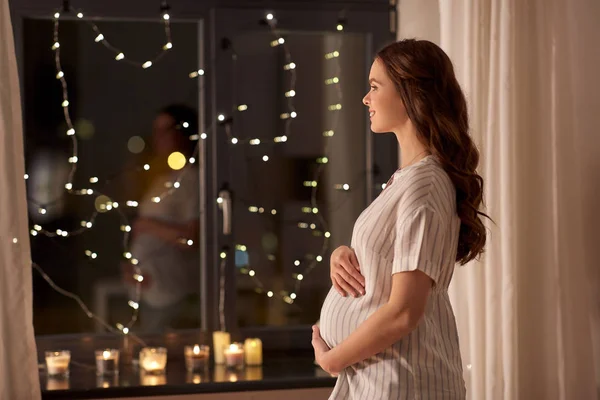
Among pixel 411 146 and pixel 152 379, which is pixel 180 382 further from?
pixel 411 146

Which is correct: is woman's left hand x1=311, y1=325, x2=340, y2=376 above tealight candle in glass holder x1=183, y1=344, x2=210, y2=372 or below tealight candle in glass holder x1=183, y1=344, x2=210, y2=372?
above

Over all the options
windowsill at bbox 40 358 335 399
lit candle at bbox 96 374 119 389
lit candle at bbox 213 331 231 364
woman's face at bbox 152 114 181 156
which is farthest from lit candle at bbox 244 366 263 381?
woman's face at bbox 152 114 181 156

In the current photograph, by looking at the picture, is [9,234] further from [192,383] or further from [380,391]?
[380,391]

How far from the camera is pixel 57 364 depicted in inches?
Answer: 110

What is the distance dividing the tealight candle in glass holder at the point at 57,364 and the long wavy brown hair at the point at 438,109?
1.75 metres

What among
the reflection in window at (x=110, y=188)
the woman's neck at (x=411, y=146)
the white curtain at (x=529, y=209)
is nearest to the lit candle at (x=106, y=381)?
the reflection in window at (x=110, y=188)

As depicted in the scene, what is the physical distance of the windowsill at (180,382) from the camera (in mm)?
2654

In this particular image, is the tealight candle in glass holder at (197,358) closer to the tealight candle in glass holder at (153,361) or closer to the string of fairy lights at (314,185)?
the tealight candle in glass holder at (153,361)

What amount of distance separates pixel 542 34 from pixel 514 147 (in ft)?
1.10

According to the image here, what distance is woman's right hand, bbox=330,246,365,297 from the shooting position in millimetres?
1529

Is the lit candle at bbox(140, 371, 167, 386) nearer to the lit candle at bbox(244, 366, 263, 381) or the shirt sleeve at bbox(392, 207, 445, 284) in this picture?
the lit candle at bbox(244, 366, 263, 381)

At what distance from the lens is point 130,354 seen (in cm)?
300

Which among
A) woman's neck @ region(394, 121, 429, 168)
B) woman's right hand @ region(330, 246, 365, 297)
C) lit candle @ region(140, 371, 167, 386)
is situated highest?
woman's neck @ region(394, 121, 429, 168)

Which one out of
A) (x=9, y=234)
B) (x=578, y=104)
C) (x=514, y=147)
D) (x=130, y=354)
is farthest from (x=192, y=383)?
(x=578, y=104)
